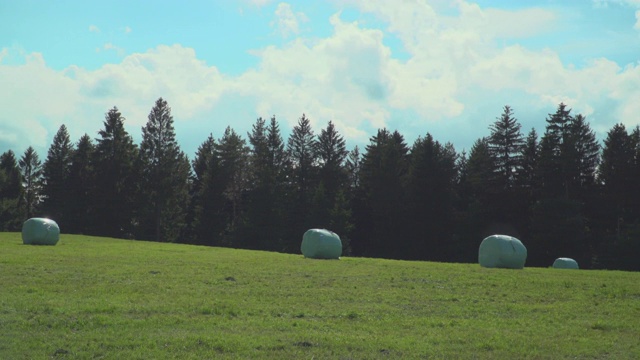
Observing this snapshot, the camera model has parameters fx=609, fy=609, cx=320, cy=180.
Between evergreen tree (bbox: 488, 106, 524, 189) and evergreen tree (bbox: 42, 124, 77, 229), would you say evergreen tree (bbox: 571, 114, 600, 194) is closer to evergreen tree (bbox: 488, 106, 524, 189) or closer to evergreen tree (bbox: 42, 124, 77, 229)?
evergreen tree (bbox: 488, 106, 524, 189)

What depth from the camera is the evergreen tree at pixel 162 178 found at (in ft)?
275

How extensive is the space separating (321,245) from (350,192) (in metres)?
52.5

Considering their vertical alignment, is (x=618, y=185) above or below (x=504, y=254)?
above

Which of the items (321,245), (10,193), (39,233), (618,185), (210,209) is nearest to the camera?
(321,245)

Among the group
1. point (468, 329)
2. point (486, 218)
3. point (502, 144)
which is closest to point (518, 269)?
point (468, 329)

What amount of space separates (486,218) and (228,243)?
35.1 meters

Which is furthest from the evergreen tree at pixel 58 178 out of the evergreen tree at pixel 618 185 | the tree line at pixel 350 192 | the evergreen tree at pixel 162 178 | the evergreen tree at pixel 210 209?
the evergreen tree at pixel 618 185

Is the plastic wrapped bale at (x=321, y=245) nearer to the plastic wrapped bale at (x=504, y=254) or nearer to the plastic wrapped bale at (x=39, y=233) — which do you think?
the plastic wrapped bale at (x=504, y=254)

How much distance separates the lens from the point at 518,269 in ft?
120

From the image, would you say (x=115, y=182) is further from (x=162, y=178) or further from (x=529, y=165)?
(x=529, y=165)

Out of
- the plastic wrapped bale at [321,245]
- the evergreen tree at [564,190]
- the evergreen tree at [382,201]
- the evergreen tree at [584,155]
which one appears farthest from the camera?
the evergreen tree at [382,201]

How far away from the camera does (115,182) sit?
276 feet

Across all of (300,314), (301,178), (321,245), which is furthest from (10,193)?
(300,314)

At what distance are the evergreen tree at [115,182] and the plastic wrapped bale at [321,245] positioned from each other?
47723mm
